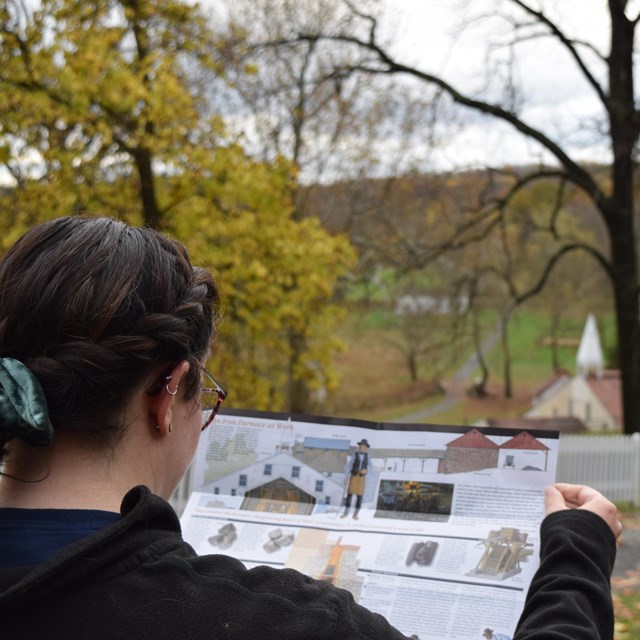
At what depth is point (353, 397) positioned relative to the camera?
105 ft

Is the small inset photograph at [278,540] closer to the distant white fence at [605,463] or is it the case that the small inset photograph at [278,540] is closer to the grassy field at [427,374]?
the distant white fence at [605,463]

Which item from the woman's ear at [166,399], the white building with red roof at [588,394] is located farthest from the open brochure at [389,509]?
the white building with red roof at [588,394]

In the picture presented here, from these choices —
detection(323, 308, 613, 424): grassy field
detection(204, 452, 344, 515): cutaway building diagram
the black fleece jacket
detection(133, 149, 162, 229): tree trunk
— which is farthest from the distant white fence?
A: the black fleece jacket

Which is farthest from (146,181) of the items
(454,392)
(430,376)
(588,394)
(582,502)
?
(454,392)

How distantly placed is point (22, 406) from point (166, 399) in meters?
0.21

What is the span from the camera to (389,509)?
1.95m

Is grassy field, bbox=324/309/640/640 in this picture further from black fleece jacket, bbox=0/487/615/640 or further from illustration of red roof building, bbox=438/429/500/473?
black fleece jacket, bbox=0/487/615/640

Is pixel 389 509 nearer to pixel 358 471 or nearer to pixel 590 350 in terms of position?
pixel 358 471

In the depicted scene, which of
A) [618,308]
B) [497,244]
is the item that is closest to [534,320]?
[497,244]

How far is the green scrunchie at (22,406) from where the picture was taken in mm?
1128

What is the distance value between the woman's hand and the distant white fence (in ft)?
39.6

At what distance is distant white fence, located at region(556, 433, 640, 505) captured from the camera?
43.5 ft

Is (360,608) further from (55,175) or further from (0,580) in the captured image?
(55,175)

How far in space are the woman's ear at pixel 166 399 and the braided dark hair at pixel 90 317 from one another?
2cm
